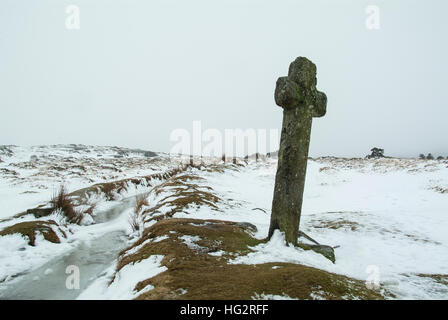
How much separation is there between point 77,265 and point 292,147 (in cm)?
486

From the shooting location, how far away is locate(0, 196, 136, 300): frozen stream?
381 centimetres

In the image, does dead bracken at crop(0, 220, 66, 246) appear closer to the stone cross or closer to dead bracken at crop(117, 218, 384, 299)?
dead bracken at crop(117, 218, 384, 299)

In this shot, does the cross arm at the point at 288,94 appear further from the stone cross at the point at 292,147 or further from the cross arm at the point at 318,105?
the cross arm at the point at 318,105

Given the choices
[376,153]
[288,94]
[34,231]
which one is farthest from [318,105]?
[376,153]

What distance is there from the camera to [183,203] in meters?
7.57

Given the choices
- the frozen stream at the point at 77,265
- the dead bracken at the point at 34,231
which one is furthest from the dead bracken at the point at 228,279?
the dead bracken at the point at 34,231

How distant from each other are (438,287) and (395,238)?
10.1 ft

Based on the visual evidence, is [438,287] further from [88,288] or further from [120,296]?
[88,288]

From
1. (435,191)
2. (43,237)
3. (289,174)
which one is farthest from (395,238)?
(435,191)

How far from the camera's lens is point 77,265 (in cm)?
493

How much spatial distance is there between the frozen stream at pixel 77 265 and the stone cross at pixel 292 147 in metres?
3.51

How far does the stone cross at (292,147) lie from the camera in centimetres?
436

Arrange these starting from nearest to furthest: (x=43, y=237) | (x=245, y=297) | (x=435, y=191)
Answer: (x=245, y=297) → (x=43, y=237) → (x=435, y=191)

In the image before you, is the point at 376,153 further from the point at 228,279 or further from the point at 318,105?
the point at 228,279
